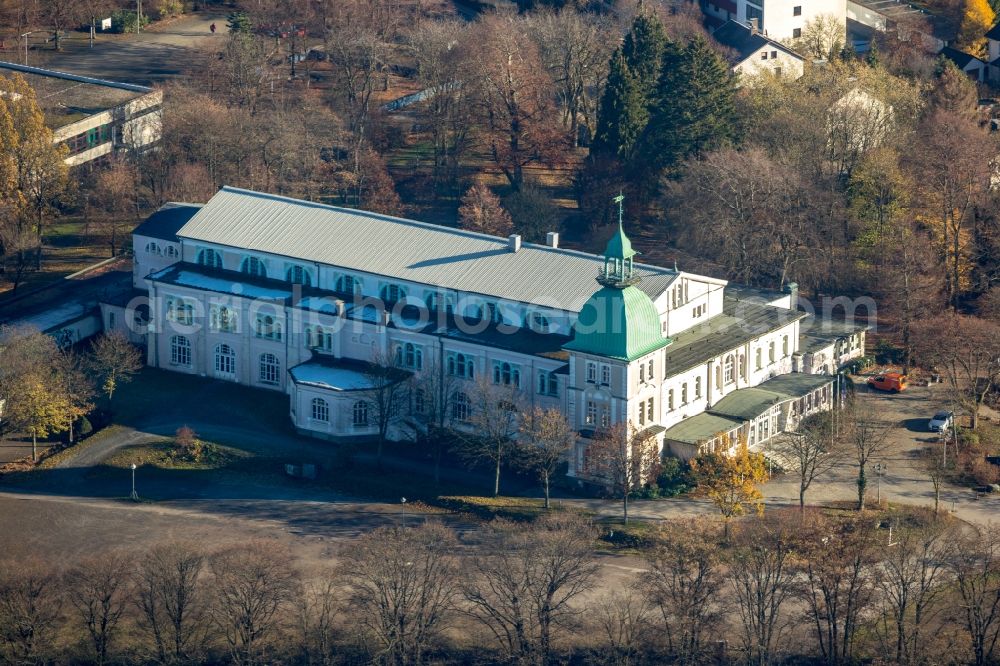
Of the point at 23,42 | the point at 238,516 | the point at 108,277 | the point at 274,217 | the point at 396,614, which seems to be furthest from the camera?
the point at 23,42

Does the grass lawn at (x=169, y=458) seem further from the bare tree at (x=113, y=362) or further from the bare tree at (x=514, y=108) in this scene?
the bare tree at (x=514, y=108)

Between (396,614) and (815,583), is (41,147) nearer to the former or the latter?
(396,614)

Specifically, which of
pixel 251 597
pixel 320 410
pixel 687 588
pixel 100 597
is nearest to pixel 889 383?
pixel 687 588

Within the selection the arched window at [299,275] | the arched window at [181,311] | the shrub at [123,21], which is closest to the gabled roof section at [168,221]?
the arched window at [181,311]

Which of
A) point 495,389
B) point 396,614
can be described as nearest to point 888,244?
point 495,389

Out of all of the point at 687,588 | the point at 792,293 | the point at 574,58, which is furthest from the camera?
the point at 574,58

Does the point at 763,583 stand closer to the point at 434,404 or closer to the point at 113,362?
the point at 434,404

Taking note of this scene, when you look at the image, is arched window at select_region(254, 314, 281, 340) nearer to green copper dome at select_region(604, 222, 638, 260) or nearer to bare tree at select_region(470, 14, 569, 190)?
green copper dome at select_region(604, 222, 638, 260)
